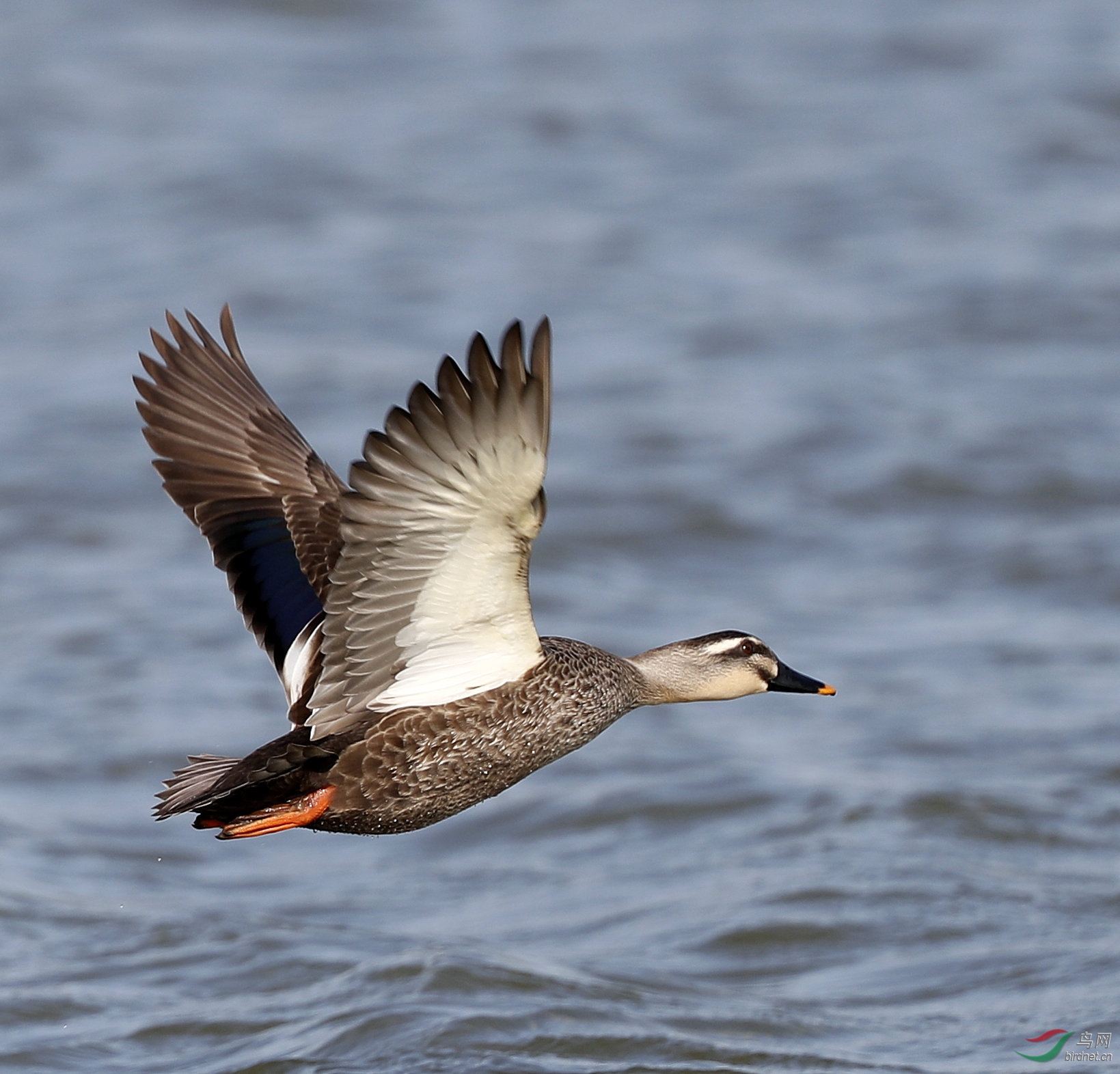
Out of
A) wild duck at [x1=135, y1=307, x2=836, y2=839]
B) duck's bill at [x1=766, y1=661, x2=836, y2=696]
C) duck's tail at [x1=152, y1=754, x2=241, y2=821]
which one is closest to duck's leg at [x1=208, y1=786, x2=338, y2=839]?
wild duck at [x1=135, y1=307, x2=836, y2=839]

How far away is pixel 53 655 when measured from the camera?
1074cm

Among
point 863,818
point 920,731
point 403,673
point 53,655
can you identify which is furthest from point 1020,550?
point 403,673

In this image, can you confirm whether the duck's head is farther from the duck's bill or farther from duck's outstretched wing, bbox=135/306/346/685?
duck's outstretched wing, bbox=135/306/346/685

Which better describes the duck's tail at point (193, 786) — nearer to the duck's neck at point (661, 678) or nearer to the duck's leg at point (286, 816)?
the duck's leg at point (286, 816)

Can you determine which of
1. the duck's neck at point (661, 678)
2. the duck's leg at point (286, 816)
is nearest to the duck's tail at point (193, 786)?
the duck's leg at point (286, 816)

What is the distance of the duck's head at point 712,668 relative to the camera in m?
6.03

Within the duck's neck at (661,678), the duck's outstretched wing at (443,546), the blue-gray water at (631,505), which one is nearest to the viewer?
the duck's outstretched wing at (443,546)

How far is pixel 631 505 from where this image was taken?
13023 mm

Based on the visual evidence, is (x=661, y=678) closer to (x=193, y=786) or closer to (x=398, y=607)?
(x=398, y=607)

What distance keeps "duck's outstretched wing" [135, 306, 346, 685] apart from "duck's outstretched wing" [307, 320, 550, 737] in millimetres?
930

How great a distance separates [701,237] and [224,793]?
11373mm

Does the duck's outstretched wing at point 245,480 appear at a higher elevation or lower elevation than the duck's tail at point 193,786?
higher

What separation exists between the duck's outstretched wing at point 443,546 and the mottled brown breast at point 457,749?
0.05m

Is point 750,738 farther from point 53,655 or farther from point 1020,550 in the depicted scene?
point 53,655
